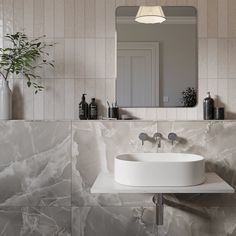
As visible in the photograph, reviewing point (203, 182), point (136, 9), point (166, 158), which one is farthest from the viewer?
point (136, 9)

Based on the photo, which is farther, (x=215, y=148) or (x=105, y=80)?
(x=105, y=80)

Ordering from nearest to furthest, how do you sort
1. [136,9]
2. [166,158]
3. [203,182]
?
[203,182]
[166,158]
[136,9]

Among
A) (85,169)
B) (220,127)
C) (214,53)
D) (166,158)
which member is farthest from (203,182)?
(214,53)

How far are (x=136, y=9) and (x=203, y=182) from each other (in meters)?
1.33

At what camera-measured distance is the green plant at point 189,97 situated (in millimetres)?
2529

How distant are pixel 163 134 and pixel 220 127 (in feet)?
1.30

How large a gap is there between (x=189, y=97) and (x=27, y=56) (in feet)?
3.97

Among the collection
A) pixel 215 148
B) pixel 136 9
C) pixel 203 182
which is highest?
pixel 136 9

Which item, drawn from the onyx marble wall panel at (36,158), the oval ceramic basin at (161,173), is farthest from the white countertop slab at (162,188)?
the onyx marble wall panel at (36,158)

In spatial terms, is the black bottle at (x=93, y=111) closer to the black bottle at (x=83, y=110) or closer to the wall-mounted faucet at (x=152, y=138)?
the black bottle at (x=83, y=110)

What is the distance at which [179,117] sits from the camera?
8.32 feet

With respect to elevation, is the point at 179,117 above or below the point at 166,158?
above

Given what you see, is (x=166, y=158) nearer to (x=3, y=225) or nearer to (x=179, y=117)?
(x=179, y=117)

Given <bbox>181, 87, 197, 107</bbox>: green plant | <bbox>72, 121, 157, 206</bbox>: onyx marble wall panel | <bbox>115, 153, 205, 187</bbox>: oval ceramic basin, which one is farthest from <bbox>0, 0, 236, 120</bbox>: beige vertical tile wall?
<bbox>115, 153, 205, 187</bbox>: oval ceramic basin
